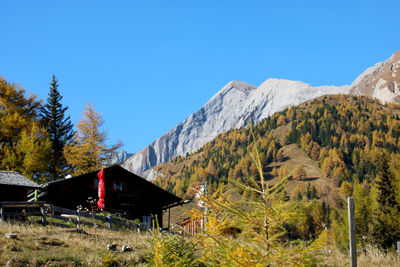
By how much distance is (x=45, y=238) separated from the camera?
1584 cm

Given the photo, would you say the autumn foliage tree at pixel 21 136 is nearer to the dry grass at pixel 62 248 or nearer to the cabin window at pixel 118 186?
the cabin window at pixel 118 186

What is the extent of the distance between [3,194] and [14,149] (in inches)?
567

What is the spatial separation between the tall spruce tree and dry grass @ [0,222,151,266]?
30438mm

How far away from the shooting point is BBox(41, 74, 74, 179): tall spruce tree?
4894cm

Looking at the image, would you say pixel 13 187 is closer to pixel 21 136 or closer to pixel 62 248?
pixel 21 136

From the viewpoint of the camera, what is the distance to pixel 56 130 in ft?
176

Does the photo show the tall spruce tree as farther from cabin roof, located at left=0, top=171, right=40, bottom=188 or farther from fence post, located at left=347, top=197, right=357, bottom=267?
fence post, located at left=347, top=197, right=357, bottom=267

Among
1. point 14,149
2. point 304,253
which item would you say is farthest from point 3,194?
point 304,253

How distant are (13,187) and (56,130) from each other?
24.9m

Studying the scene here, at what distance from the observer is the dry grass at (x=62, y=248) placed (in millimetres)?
12426

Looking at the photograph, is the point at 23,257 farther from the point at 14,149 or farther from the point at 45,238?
the point at 14,149

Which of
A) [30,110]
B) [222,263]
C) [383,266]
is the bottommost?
[383,266]

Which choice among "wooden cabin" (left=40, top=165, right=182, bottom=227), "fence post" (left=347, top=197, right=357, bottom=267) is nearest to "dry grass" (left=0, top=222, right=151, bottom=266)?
"fence post" (left=347, top=197, right=357, bottom=267)

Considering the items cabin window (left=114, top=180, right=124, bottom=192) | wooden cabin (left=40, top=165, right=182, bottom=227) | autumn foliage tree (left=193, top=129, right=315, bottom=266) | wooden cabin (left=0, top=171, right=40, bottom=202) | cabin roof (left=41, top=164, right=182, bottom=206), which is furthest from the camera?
cabin window (left=114, top=180, right=124, bottom=192)
